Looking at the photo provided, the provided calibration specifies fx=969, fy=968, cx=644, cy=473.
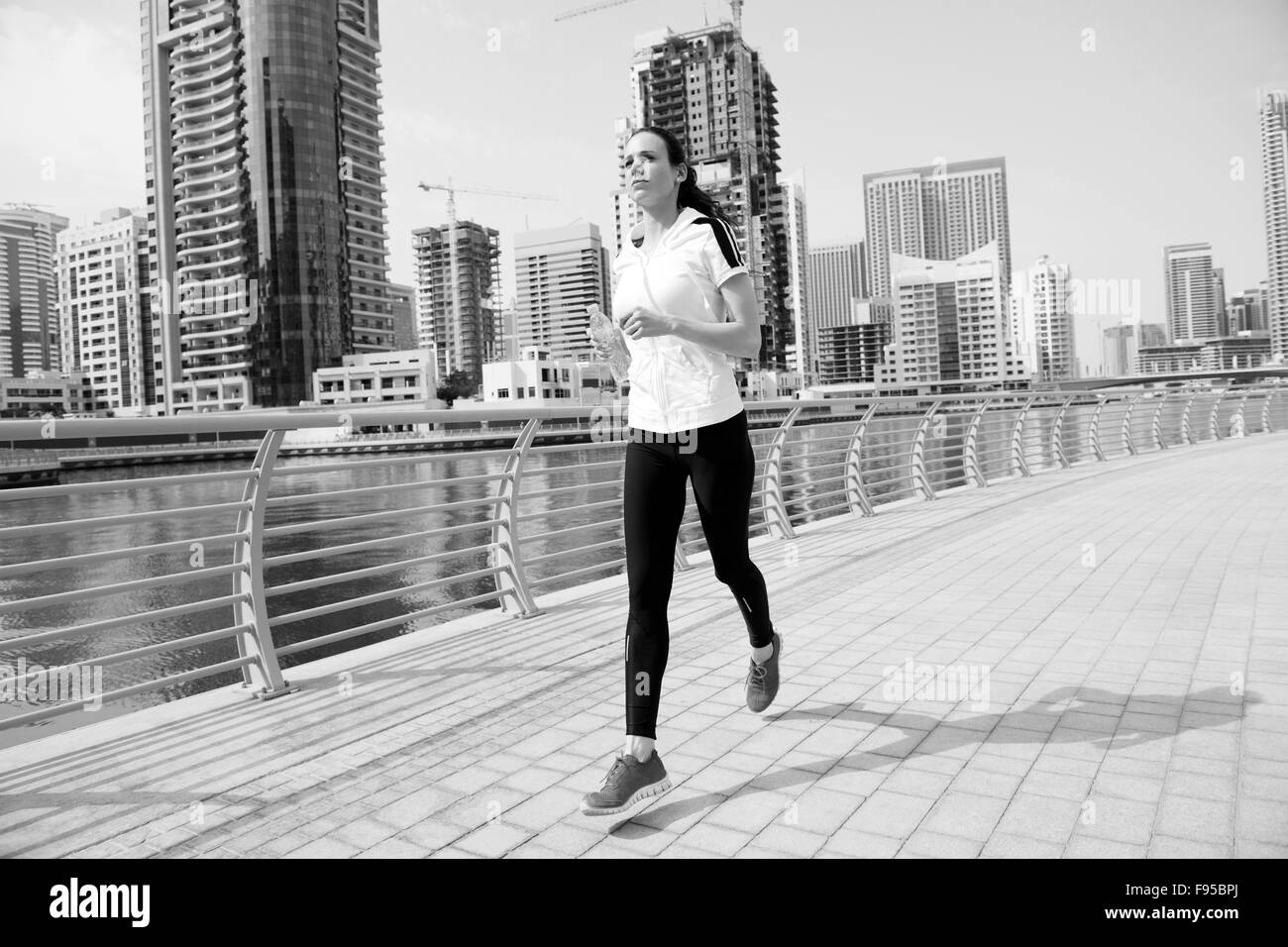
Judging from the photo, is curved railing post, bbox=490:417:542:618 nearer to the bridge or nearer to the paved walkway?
the bridge

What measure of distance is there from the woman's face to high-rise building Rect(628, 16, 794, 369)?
15766 cm

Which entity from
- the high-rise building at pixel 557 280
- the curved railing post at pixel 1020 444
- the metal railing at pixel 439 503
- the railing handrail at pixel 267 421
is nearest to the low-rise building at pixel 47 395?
the high-rise building at pixel 557 280

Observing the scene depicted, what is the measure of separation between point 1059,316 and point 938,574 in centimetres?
19641

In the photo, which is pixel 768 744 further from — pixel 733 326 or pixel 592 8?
pixel 592 8

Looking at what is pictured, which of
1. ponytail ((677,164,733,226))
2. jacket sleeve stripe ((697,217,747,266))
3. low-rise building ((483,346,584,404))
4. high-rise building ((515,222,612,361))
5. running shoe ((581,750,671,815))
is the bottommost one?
running shoe ((581,750,671,815))

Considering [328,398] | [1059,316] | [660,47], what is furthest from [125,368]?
[1059,316]

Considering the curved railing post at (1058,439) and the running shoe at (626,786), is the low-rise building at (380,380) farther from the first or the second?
the running shoe at (626,786)

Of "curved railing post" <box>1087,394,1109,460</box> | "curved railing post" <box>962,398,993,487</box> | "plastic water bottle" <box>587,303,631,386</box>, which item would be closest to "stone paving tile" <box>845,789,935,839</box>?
"plastic water bottle" <box>587,303,631,386</box>

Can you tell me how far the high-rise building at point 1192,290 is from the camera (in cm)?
15400

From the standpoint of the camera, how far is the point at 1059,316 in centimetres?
18462

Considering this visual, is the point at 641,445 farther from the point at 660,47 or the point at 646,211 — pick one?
the point at 660,47

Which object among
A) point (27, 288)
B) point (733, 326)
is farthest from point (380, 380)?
point (733, 326)

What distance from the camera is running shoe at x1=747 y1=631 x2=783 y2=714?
11.6ft

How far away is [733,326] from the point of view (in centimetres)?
289
